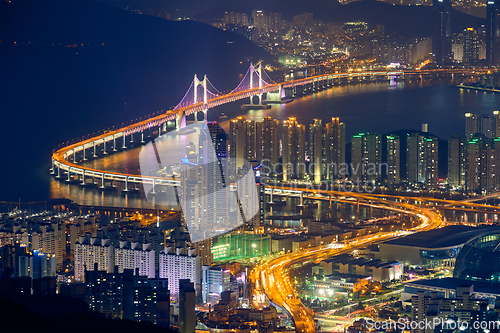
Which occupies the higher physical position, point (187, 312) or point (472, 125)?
point (472, 125)

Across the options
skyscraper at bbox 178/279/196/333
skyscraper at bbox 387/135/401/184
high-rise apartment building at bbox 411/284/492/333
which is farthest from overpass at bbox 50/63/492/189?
high-rise apartment building at bbox 411/284/492/333

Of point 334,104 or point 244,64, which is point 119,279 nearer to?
point 334,104

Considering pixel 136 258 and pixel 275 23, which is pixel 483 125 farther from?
pixel 275 23

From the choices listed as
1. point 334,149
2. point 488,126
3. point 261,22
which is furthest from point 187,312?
point 261,22

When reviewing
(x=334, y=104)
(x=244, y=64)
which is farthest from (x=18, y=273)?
(x=244, y=64)

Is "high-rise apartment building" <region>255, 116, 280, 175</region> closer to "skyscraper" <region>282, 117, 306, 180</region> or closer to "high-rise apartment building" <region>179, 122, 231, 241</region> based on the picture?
"skyscraper" <region>282, 117, 306, 180</region>

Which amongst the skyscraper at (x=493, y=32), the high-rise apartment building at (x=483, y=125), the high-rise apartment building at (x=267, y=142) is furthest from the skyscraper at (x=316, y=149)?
the skyscraper at (x=493, y=32)

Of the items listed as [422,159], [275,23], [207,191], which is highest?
[275,23]
